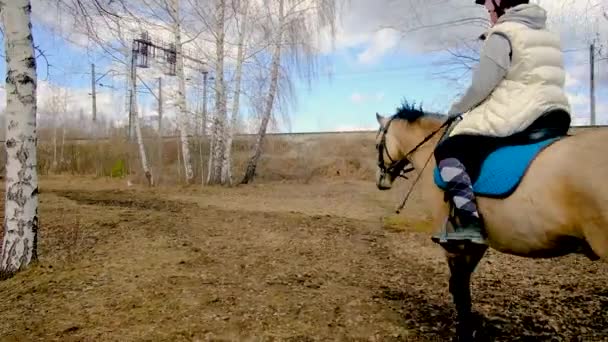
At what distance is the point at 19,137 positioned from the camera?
5.01 m

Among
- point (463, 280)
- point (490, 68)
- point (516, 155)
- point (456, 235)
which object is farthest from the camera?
point (463, 280)

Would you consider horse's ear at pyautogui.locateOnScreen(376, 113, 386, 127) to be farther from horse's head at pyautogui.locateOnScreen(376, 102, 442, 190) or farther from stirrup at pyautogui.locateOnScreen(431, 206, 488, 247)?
stirrup at pyautogui.locateOnScreen(431, 206, 488, 247)

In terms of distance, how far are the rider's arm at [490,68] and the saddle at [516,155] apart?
0.32 metres

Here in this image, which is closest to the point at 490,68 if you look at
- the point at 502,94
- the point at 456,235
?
the point at 502,94

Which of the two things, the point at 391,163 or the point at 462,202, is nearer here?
the point at 462,202

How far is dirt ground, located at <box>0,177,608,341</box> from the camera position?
3.83m

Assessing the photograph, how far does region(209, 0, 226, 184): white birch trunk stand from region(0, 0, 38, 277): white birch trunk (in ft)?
43.8

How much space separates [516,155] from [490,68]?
532mm

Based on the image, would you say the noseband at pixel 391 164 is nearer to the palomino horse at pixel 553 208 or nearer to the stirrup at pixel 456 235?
the palomino horse at pixel 553 208

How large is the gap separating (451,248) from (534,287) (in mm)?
2352

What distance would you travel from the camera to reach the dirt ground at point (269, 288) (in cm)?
383

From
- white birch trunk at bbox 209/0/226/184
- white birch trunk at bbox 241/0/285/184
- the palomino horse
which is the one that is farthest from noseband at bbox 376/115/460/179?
white birch trunk at bbox 241/0/285/184

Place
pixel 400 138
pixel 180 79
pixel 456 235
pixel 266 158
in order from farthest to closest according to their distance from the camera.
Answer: pixel 266 158, pixel 180 79, pixel 400 138, pixel 456 235

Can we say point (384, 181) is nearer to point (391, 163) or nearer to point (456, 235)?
point (391, 163)
